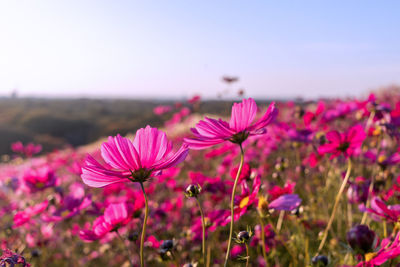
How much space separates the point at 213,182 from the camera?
129 centimetres

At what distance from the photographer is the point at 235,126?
77 cm

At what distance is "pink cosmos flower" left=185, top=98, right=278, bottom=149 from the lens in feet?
2.43

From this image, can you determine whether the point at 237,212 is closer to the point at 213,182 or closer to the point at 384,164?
the point at 213,182

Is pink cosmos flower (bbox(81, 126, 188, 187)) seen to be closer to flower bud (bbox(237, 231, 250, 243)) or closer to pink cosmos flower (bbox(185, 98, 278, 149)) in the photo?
pink cosmos flower (bbox(185, 98, 278, 149))

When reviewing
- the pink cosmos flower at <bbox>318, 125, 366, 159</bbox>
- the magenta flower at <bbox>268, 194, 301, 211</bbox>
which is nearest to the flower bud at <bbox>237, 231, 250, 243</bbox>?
the magenta flower at <bbox>268, 194, 301, 211</bbox>

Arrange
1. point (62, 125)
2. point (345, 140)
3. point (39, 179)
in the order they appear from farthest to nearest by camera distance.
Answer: point (62, 125) < point (39, 179) < point (345, 140)

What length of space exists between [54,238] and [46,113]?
42.4 m

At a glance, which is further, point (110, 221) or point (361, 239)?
point (110, 221)

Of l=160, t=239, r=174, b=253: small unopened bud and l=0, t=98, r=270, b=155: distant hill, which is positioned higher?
l=160, t=239, r=174, b=253: small unopened bud

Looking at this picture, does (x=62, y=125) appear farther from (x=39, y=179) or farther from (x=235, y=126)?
(x=235, y=126)

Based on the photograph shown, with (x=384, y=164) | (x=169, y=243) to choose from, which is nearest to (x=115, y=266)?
(x=169, y=243)

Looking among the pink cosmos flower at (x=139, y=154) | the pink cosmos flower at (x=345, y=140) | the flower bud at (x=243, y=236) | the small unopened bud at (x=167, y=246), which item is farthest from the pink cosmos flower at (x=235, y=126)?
the pink cosmos flower at (x=345, y=140)

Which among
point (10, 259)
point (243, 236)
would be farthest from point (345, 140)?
point (10, 259)

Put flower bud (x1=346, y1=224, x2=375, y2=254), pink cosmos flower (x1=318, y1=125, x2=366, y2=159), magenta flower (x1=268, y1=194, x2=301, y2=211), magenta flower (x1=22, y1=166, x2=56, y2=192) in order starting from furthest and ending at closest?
magenta flower (x1=22, y1=166, x2=56, y2=192) < pink cosmos flower (x1=318, y1=125, x2=366, y2=159) < magenta flower (x1=268, y1=194, x2=301, y2=211) < flower bud (x1=346, y1=224, x2=375, y2=254)
